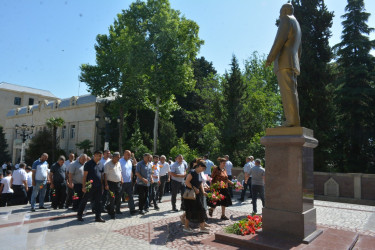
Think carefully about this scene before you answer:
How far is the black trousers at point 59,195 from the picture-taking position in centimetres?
986

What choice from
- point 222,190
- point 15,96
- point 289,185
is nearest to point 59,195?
point 222,190

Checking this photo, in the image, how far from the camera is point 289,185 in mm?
6129

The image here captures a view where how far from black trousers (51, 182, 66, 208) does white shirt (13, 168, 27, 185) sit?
2061 millimetres

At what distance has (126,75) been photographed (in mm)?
32562

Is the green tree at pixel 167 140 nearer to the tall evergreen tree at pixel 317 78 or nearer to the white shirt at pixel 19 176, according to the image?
the tall evergreen tree at pixel 317 78

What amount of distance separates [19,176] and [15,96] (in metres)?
68.8

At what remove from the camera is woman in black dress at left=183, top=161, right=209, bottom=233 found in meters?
6.93

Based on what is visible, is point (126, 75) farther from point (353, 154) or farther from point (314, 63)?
point (353, 154)

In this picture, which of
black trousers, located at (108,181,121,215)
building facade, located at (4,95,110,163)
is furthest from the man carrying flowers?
building facade, located at (4,95,110,163)

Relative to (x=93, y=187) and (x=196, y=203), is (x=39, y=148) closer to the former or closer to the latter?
(x=93, y=187)

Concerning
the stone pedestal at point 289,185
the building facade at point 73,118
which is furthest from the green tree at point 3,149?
the stone pedestal at point 289,185

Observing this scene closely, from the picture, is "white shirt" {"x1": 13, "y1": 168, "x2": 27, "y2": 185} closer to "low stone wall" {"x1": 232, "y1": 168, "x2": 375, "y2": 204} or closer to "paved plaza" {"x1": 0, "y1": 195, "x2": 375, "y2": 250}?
"paved plaza" {"x1": 0, "y1": 195, "x2": 375, "y2": 250}

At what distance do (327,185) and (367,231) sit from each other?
9.43 m

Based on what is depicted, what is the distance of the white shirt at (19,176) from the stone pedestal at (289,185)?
9.42 metres
